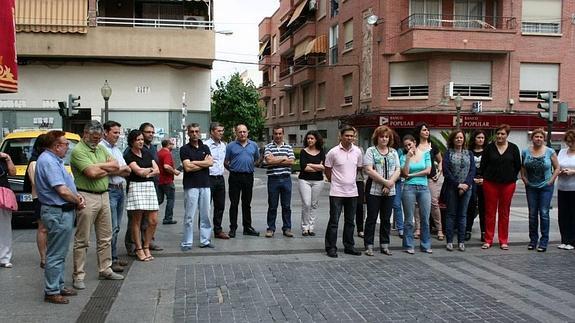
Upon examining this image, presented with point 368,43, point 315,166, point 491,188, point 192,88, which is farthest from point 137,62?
point 491,188

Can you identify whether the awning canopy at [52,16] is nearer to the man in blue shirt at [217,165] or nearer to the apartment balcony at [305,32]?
the man in blue shirt at [217,165]

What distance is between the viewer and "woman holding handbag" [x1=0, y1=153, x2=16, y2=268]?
7055mm

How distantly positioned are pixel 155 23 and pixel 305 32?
703 inches

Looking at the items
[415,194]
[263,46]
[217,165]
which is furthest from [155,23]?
[263,46]

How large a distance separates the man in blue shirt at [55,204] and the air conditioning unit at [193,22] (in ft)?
67.2

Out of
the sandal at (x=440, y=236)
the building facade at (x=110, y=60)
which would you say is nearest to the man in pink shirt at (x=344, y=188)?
the sandal at (x=440, y=236)

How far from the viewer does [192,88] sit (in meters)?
26.3

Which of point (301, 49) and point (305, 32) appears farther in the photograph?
point (301, 49)

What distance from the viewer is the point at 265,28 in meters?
57.1

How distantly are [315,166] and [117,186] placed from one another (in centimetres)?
348

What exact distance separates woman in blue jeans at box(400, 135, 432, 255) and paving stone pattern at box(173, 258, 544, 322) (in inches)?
32.3

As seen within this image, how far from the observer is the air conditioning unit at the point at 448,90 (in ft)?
89.2

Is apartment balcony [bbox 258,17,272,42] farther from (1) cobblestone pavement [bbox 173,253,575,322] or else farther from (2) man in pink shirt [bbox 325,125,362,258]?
(1) cobblestone pavement [bbox 173,253,575,322]

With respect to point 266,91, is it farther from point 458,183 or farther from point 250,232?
point 458,183
